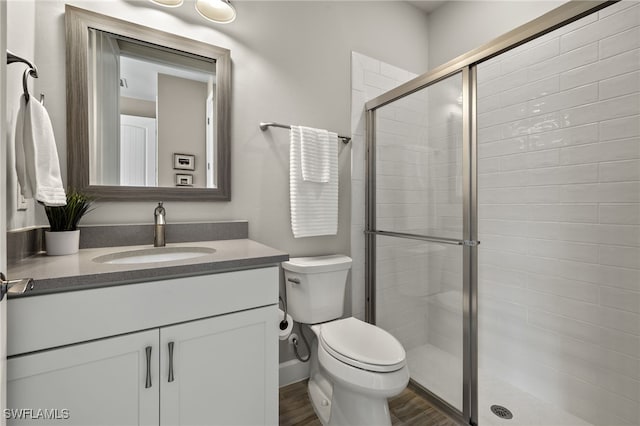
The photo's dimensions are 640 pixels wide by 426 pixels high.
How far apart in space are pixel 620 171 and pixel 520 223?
0.52 m

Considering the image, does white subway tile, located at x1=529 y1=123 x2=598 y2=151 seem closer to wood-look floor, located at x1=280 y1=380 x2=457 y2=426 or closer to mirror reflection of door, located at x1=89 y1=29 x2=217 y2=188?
wood-look floor, located at x1=280 y1=380 x2=457 y2=426

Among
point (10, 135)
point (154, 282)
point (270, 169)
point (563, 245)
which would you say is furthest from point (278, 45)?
point (563, 245)

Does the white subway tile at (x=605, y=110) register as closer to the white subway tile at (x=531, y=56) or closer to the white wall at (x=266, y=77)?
the white subway tile at (x=531, y=56)

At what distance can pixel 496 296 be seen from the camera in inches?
76.1

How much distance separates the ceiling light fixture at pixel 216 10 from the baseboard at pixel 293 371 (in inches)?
75.2

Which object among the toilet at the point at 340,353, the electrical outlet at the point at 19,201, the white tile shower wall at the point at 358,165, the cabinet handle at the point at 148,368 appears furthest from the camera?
the white tile shower wall at the point at 358,165

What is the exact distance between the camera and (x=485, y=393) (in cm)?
176

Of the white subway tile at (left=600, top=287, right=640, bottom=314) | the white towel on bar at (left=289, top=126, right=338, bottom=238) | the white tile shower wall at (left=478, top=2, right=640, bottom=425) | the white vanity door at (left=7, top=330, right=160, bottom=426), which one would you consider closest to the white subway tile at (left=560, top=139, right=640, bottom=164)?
the white tile shower wall at (left=478, top=2, right=640, bottom=425)

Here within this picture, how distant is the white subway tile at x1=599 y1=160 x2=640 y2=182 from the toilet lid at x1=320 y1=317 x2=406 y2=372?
Answer: 1.30m

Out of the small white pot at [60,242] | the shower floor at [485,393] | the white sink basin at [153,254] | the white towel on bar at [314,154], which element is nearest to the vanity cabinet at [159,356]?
the white sink basin at [153,254]

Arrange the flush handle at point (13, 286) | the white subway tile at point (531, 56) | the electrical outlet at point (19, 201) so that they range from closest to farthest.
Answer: the flush handle at point (13, 286) → the electrical outlet at point (19, 201) → the white subway tile at point (531, 56)

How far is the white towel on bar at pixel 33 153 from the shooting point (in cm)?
96

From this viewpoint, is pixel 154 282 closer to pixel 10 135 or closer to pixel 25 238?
pixel 25 238

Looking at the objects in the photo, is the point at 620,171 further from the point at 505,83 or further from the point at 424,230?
the point at 424,230
